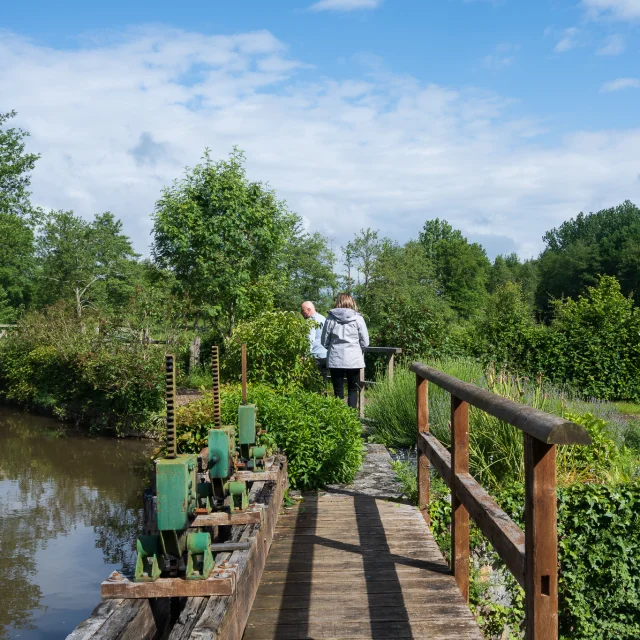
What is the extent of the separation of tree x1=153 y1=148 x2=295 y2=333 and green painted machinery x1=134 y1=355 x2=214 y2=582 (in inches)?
650

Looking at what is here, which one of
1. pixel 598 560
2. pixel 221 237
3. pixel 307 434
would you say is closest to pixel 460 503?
pixel 307 434

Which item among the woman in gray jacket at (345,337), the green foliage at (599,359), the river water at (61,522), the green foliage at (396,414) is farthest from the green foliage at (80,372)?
the green foliage at (599,359)

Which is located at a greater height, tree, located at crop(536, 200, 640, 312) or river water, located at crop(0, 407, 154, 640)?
tree, located at crop(536, 200, 640, 312)

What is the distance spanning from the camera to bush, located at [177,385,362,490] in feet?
19.7

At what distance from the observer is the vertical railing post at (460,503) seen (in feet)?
12.8

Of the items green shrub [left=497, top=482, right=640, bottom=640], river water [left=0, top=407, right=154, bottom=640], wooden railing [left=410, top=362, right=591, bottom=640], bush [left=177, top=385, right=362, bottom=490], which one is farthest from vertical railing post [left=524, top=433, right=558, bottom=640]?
river water [left=0, top=407, right=154, bottom=640]

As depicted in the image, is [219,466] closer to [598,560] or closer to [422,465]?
→ [422,465]

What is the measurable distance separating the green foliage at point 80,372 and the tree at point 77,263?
75.4 feet

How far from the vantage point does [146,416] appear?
14.8 metres

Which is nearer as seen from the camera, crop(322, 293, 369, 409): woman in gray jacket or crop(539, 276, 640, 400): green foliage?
crop(322, 293, 369, 409): woman in gray jacket

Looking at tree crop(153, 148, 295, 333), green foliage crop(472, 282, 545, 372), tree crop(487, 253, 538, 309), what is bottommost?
green foliage crop(472, 282, 545, 372)

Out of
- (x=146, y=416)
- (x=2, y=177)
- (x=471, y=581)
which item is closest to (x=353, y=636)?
(x=471, y=581)

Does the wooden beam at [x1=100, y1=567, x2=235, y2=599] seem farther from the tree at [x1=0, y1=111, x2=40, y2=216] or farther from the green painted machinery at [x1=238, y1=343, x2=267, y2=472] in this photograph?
the tree at [x1=0, y1=111, x2=40, y2=216]

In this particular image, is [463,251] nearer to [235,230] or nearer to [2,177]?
[2,177]
